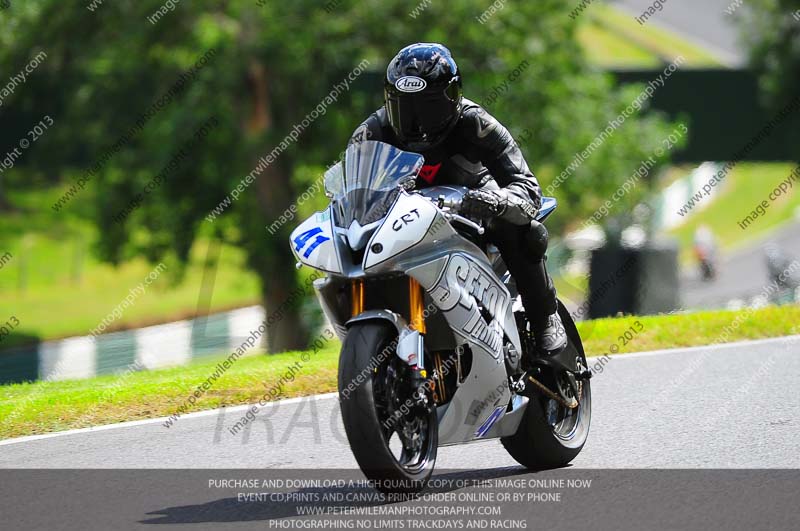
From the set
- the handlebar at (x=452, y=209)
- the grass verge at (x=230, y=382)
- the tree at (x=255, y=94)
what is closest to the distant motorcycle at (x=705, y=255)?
the tree at (x=255, y=94)

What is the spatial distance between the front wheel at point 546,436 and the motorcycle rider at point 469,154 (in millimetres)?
330

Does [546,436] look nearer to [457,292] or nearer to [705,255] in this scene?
[457,292]

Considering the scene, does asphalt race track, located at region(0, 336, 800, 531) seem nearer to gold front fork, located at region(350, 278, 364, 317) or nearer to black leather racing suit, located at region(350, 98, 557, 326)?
gold front fork, located at region(350, 278, 364, 317)

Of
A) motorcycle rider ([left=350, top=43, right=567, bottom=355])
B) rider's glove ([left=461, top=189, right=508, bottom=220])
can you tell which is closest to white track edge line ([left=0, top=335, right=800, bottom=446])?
motorcycle rider ([left=350, top=43, right=567, bottom=355])

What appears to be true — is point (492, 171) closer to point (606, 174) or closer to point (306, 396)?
point (306, 396)

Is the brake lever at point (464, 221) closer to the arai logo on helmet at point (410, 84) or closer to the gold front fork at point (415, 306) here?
the gold front fork at point (415, 306)

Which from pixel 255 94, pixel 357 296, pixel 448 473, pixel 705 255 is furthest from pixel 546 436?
pixel 705 255

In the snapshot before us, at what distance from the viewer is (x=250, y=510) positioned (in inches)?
223

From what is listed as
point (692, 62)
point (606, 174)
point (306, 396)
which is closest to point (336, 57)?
point (606, 174)

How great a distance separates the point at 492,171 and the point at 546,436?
1377 mm

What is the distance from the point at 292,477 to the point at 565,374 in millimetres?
1591

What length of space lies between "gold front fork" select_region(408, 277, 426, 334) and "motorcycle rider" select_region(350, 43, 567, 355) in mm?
452

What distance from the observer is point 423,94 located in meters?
6.02

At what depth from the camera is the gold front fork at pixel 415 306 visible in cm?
570
